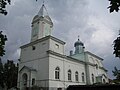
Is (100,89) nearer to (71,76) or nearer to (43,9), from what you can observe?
(71,76)

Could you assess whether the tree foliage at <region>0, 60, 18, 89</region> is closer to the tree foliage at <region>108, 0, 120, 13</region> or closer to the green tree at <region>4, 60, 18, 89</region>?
the green tree at <region>4, 60, 18, 89</region>

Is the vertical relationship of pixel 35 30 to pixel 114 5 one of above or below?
above

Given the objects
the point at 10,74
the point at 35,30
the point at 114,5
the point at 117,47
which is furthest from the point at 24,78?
the point at 114,5

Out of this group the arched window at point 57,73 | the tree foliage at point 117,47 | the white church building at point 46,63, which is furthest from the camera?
the arched window at point 57,73

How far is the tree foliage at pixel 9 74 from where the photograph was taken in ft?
116

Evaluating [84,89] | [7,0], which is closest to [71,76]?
[84,89]

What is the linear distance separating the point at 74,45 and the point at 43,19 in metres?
16.7

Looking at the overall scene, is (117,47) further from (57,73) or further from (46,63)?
(57,73)

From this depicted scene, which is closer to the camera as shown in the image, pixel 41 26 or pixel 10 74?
pixel 41 26

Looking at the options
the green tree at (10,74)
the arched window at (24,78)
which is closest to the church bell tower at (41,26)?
the arched window at (24,78)

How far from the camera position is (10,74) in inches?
1438

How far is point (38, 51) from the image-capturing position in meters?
29.6

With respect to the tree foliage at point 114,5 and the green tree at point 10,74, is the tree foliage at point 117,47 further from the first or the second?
the green tree at point 10,74

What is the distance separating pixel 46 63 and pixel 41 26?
8.37 m
